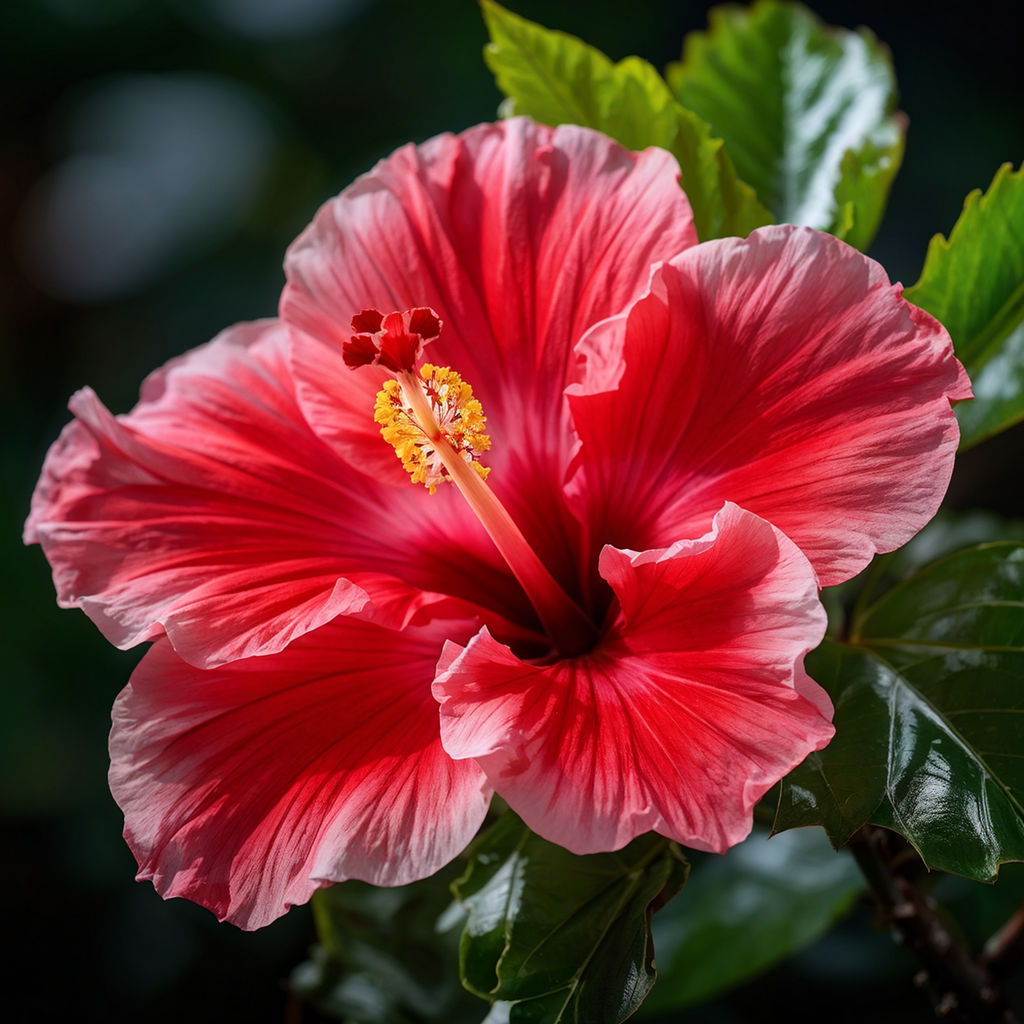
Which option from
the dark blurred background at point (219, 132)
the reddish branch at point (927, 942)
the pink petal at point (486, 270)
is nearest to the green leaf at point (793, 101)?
the pink petal at point (486, 270)

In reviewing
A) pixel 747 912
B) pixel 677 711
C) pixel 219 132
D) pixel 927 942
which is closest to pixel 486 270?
pixel 677 711

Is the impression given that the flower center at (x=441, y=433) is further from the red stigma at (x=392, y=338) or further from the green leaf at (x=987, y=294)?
the green leaf at (x=987, y=294)

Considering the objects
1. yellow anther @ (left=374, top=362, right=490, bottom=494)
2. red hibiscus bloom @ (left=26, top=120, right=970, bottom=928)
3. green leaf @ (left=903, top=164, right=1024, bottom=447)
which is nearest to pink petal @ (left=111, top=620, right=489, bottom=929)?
red hibiscus bloom @ (left=26, top=120, right=970, bottom=928)

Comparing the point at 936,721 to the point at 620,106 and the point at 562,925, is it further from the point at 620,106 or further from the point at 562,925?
the point at 620,106

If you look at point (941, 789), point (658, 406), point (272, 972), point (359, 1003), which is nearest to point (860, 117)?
point (658, 406)

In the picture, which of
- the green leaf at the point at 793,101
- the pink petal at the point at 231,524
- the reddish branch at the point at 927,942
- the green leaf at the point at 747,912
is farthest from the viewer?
the green leaf at the point at 747,912

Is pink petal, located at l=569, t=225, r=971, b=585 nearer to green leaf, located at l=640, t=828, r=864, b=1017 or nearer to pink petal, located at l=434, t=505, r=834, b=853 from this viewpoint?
pink petal, located at l=434, t=505, r=834, b=853
